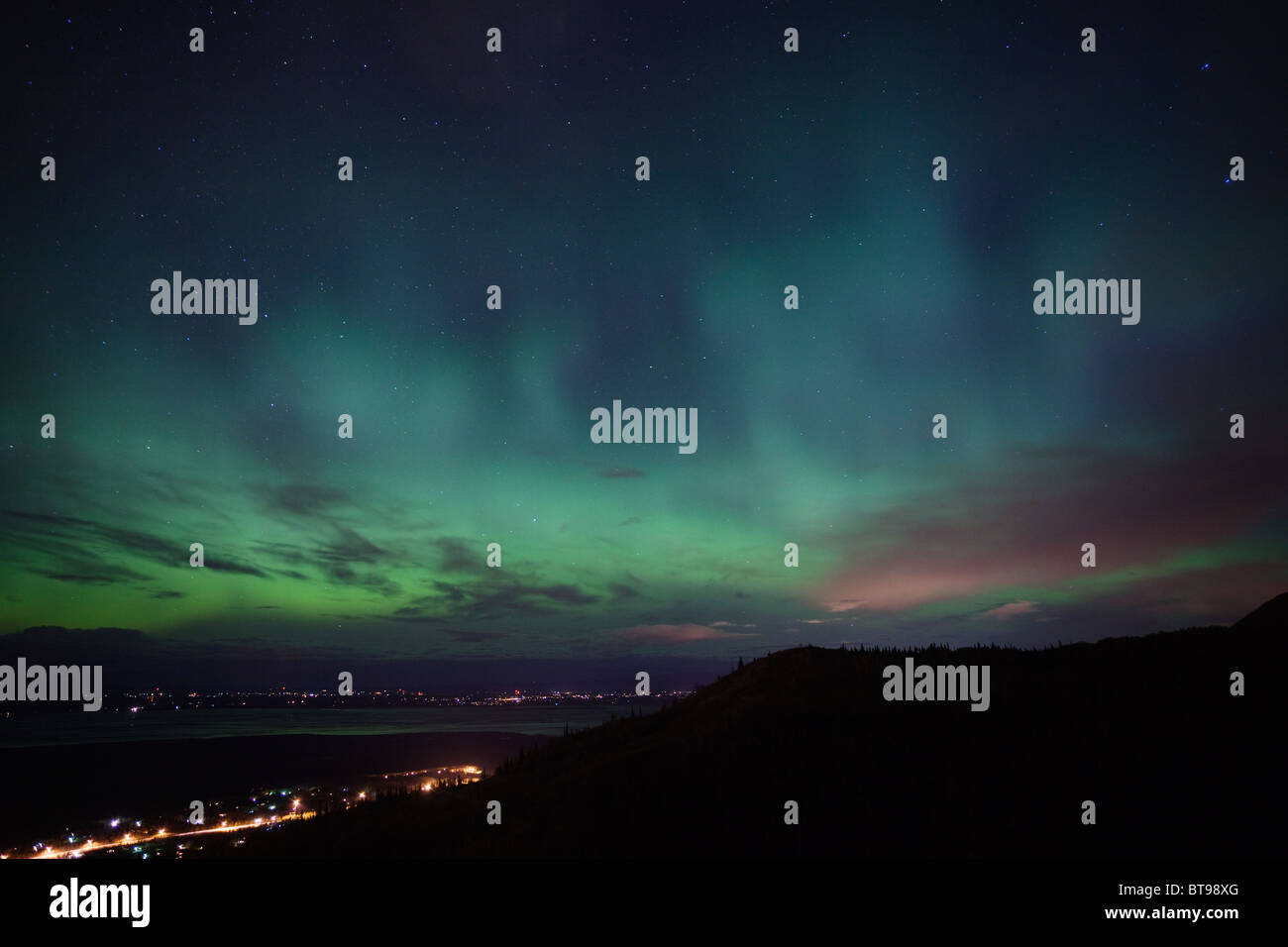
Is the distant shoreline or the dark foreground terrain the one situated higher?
the dark foreground terrain

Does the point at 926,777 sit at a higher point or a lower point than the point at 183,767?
higher

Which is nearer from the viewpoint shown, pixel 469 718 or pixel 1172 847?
pixel 1172 847

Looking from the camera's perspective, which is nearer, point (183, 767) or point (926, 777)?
point (926, 777)

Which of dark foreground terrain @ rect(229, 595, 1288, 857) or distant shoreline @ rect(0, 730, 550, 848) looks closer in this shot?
dark foreground terrain @ rect(229, 595, 1288, 857)

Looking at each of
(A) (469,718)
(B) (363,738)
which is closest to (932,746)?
(B) (363,738)

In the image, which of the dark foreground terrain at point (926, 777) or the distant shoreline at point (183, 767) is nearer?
the dark foreground terrain at point (926, 777)

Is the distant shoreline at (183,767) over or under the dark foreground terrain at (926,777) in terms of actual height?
under
